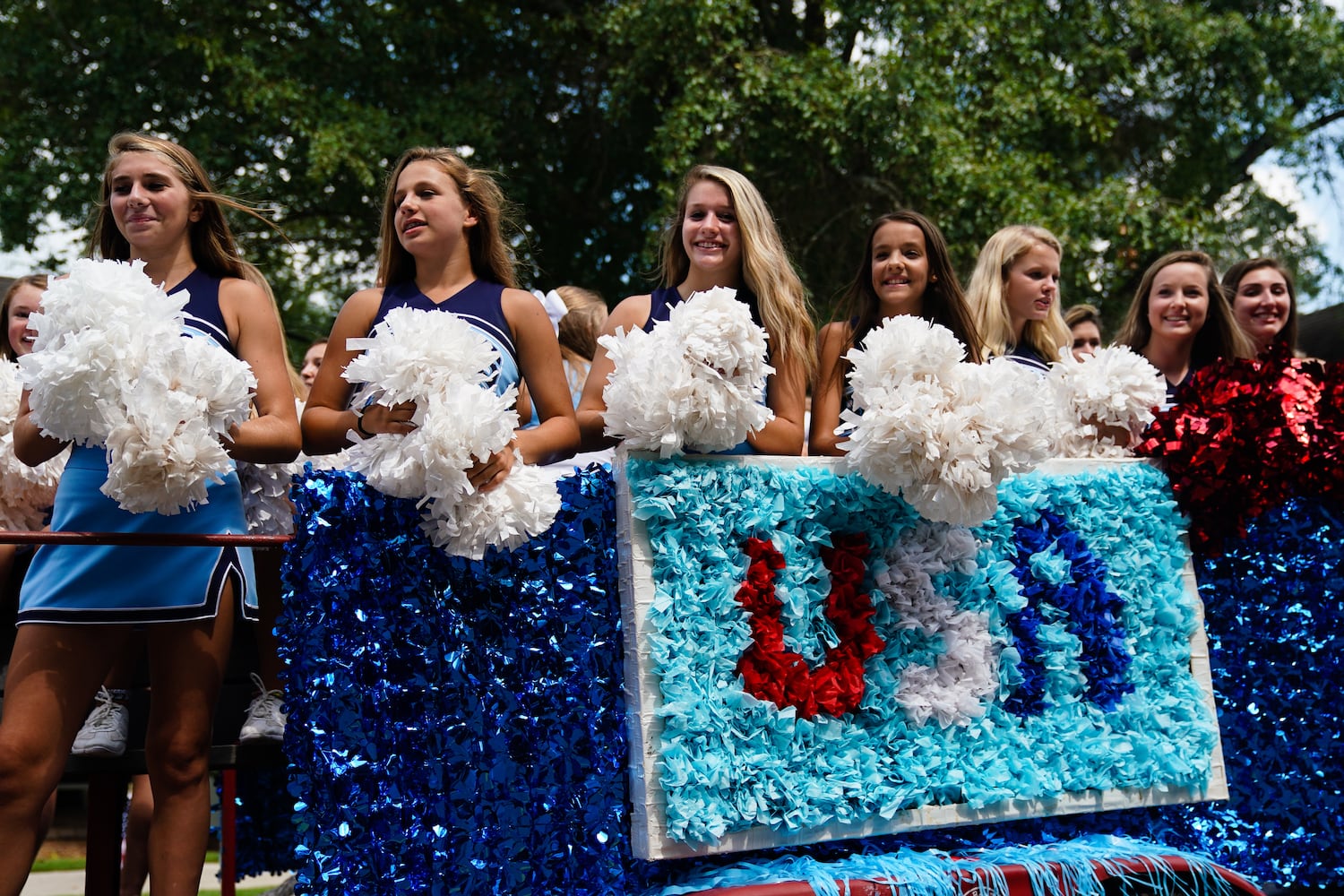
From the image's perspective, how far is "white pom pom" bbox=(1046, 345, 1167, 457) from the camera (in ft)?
11.3

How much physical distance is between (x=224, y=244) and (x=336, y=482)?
80cm

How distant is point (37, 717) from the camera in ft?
8.10

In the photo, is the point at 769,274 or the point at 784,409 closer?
the point at 784,409

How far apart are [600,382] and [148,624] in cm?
119

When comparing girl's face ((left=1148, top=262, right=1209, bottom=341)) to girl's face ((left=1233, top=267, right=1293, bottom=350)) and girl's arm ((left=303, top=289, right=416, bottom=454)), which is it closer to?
girl's face ((left=1233, top=267, right=1293, bottom=350))

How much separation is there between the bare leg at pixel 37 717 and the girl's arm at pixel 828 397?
1.78 meters

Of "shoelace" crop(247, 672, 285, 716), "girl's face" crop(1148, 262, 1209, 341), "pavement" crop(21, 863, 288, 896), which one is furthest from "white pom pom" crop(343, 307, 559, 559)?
"pavement" crop(21, 863, 288, 896)

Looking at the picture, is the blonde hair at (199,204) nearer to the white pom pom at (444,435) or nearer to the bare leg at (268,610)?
the white pom pom at (444,435)

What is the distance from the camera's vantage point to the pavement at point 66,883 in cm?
589

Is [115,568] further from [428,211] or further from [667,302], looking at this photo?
[667,302]

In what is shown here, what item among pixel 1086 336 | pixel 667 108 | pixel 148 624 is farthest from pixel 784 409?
pixel 667 108

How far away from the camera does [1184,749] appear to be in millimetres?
3166

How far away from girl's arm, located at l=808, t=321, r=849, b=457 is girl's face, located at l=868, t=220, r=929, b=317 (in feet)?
0.73

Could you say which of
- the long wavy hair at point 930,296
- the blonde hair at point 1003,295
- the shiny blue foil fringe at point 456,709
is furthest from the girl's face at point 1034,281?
the shiny blue foil fringe at point 456,709
